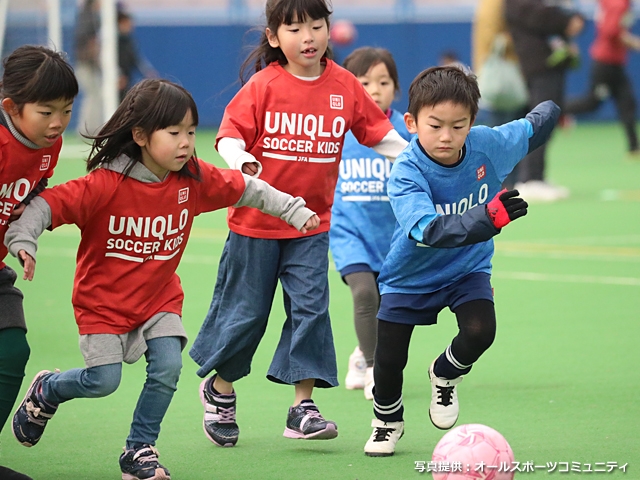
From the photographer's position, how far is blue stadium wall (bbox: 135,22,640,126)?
24.7 meters

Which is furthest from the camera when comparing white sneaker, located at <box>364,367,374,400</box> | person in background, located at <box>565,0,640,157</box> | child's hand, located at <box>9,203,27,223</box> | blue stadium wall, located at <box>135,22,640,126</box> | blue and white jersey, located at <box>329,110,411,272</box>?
blue stadium wall, located at <box>135,22,640,126</box>

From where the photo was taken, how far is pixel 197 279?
931 cm

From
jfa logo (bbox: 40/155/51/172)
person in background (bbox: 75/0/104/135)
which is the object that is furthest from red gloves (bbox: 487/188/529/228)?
person in background (bbox: 75/0/104/135)

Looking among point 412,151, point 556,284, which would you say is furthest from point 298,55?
point 556,284

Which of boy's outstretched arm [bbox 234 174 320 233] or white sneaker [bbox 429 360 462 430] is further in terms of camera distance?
white sneaker [bbox 429 360 462 430]

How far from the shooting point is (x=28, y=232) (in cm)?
416

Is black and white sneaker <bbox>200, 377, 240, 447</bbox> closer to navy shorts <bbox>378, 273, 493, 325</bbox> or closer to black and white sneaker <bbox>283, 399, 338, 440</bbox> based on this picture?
black and white sneaker <bbox>283, 399, 338, 440</bbox>

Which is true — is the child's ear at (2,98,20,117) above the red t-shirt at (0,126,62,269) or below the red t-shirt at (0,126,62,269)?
above

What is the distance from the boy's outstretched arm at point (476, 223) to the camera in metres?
4.21

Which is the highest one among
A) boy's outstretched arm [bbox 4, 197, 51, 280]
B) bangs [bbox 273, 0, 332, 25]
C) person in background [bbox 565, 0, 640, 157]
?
person in background [bbox 565, 0, 640, 157]

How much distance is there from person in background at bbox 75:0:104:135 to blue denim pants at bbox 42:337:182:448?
1448cm

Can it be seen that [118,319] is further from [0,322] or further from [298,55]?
[298,55]

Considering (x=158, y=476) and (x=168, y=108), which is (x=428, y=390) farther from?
Answer: (x=168, y=108)

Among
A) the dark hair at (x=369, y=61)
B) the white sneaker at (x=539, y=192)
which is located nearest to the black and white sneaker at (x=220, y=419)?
the dark hair at (x=369, y=61)
